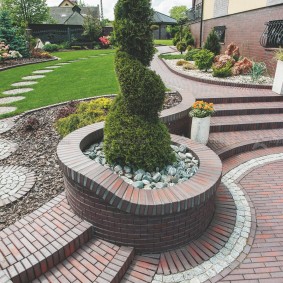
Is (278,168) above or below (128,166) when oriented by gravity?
below

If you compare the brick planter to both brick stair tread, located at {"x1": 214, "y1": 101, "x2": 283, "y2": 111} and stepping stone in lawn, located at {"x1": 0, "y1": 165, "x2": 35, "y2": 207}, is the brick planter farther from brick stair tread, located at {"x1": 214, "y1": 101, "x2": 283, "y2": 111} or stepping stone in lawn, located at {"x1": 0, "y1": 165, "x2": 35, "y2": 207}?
brick stair tread, located at {"x1": 214, "y1": 101, "x2": 283, "y2": 111}

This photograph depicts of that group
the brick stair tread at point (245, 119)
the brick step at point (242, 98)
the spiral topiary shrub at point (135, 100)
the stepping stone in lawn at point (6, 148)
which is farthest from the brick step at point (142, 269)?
the brick step at point (242, 98)

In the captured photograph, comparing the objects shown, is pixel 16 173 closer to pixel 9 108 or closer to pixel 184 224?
pixel 184 224

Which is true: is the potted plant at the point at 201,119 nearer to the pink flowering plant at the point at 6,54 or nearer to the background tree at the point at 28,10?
the pink flowering plant at the point at 6,54

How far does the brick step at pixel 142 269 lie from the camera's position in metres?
2.98

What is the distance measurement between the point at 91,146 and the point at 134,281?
2.35m

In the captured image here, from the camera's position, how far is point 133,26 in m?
3.46

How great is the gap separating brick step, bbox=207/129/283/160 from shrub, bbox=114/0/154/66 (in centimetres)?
298

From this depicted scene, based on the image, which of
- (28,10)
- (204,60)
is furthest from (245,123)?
(28,10)

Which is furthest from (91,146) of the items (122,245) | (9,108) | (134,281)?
(9,108)

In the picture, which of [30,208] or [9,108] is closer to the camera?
[30,208]

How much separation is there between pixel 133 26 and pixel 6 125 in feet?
16.4

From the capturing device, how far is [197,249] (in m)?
3.38

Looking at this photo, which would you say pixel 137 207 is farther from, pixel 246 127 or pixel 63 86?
pixel 63 86
